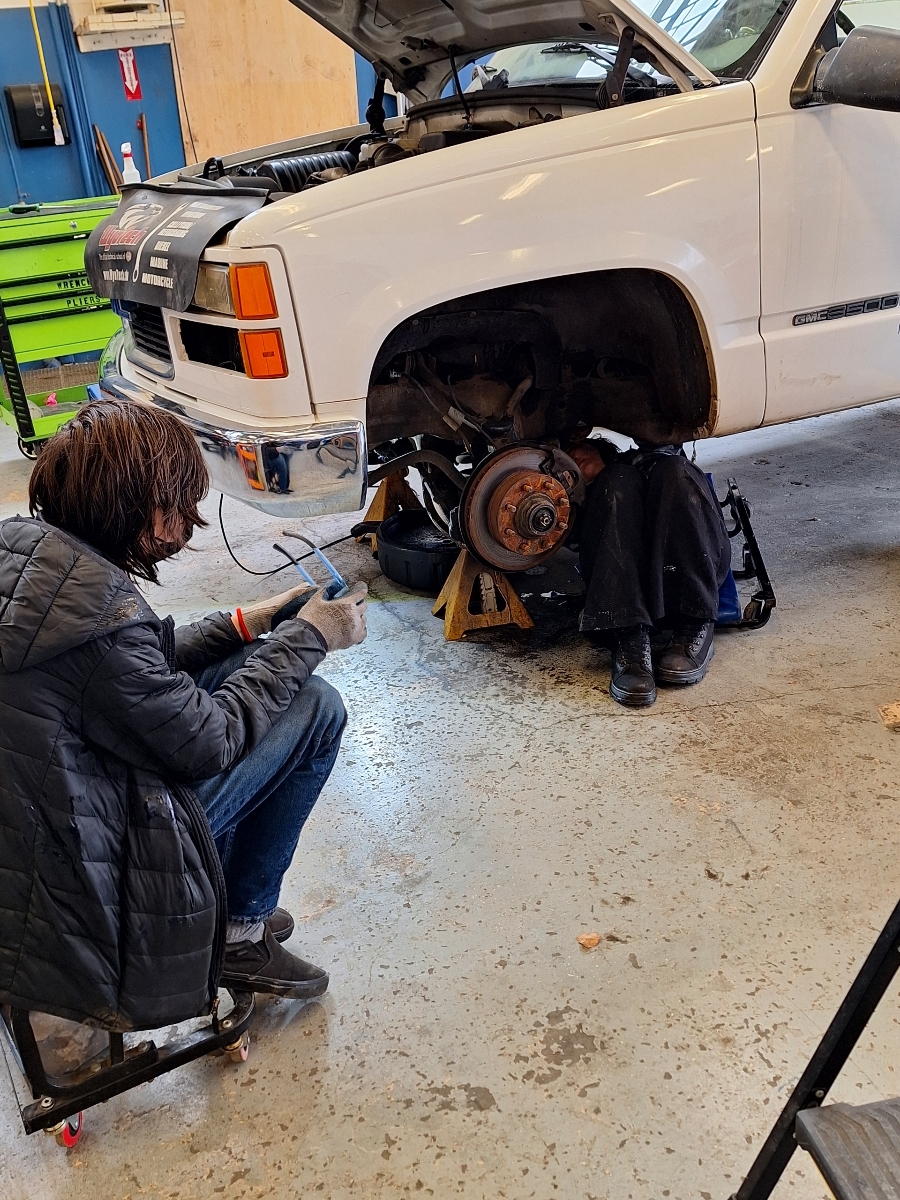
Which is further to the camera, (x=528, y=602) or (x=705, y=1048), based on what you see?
(x=528, y=602)

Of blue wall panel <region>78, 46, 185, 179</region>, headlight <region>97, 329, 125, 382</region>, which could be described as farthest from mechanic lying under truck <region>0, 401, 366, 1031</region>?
blue wall panel <region>78, 46, 185, 179</region>

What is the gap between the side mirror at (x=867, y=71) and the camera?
2.20 meters

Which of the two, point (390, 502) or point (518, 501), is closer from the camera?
point (518, 501)

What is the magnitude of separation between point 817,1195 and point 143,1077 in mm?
1004

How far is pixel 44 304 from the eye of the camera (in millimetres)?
4703

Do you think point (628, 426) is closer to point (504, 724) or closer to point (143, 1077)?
point (504, 724)

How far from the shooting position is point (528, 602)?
10.5 feet

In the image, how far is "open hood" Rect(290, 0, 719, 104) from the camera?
2.39 m

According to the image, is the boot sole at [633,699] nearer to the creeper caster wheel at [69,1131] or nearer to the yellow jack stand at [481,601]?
the yellow jack stand at [481,601]

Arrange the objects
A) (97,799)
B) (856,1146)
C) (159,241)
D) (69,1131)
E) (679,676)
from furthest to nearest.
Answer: (679,676) → (159,241) → (69,1131) → (97,799) → (856,1146)

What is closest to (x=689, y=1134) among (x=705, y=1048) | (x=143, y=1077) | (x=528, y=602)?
(x=705, y=1048)

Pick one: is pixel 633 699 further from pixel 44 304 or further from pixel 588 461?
pixel 44 304

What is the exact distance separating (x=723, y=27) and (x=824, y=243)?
0.67 meters

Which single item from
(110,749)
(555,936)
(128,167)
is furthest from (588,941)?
(128,167)
